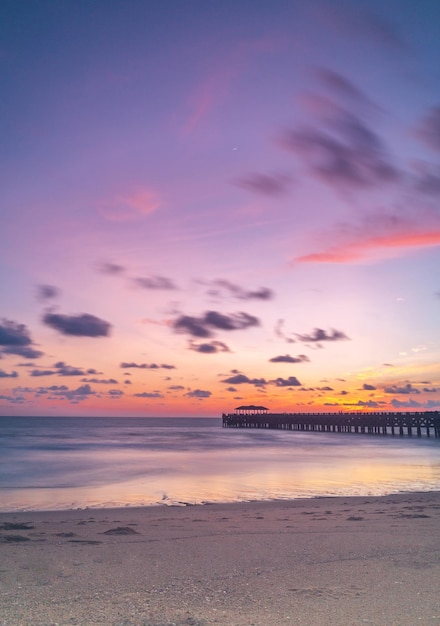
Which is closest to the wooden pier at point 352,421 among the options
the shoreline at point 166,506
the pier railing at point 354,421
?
the pier railing at point 354,421

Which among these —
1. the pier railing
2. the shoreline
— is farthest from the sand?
the pier railing

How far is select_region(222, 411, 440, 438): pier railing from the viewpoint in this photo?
8055 cm

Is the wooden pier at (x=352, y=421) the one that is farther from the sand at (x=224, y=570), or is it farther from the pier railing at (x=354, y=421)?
the sand at (x=224, y=570)

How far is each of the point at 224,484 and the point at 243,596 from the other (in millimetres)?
17476

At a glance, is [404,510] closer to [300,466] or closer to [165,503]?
[165,503]

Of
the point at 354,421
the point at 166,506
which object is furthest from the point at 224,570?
the point at 354,421

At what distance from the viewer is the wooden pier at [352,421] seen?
80.7 m

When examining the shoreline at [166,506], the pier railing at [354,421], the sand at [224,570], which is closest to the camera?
the sand at [224,570]

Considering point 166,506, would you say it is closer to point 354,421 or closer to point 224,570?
point 224,570

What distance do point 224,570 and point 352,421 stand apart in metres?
93.9

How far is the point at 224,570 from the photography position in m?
8.04

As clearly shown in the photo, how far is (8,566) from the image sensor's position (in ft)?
27.3

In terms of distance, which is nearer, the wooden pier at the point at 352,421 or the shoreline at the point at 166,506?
the shoreline at the point at 166,506

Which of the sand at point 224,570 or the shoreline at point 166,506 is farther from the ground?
the sand at point 224,570
